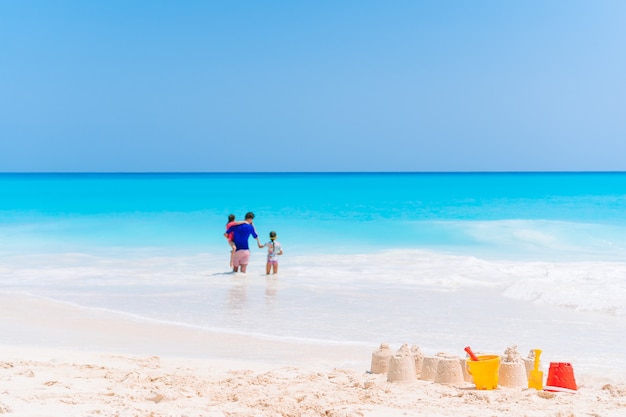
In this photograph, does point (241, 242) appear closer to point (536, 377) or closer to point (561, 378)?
point (536, 377)

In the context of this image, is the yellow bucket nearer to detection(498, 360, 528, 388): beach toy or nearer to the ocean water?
detection(498, 360, 528, 388): beach toy

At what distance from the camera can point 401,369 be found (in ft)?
19.0

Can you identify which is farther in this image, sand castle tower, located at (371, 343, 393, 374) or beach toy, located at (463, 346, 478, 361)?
sand castle tower, located at (371, 343, 393, 374)

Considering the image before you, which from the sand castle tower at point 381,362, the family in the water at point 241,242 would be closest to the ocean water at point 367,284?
the family in the water at point 241,242

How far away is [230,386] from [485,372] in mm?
1924

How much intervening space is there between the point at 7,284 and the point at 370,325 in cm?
686

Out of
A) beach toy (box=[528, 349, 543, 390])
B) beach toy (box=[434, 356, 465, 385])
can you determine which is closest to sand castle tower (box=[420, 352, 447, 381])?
beach toy (box=[434, 356, 465, 385])

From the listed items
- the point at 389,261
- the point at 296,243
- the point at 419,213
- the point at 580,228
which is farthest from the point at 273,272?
the point at 419,213

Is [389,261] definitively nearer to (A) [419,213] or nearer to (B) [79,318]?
(B) [79,318]

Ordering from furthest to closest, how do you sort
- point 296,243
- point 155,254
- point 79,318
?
point 296,243 < point 155,254 < point 79,318

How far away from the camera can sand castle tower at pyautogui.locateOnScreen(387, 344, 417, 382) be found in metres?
5.78

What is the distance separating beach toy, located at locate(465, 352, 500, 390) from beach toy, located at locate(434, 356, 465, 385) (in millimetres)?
221

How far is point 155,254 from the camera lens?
17.3m

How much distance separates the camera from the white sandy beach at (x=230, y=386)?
193 inches
